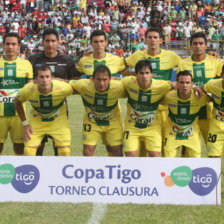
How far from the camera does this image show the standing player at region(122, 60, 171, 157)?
6.01 m

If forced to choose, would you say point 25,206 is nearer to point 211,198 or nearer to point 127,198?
point 127,198

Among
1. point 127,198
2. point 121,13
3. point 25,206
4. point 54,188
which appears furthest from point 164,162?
point 121,13

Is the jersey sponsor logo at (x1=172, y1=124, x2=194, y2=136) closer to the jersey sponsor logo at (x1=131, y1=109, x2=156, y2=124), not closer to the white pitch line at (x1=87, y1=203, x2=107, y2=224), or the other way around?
the jersey sponsor logo at (x1=131, y1=109, x2=156, y2=124)

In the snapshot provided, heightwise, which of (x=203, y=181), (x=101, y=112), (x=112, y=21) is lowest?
(x=203, y=181)

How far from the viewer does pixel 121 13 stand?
90.8 ft

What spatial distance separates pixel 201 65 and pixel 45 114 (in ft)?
8.21

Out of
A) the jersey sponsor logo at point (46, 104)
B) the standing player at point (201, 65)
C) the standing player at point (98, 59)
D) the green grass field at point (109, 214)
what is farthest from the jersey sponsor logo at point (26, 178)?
the standing player at point (201, 65)

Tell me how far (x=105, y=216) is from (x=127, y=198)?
1.68 feet

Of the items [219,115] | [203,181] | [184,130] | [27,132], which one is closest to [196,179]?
[203,181]

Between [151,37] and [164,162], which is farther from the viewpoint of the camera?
[151,37]

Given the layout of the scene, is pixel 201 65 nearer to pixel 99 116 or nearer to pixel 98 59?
pixel 98 59

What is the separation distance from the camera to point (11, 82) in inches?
252

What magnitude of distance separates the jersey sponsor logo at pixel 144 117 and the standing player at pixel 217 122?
33.4 inches

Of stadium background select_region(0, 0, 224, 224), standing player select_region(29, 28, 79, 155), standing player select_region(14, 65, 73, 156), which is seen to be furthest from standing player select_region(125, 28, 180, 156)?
stadium background select_region(0, 0, 224, 224)
